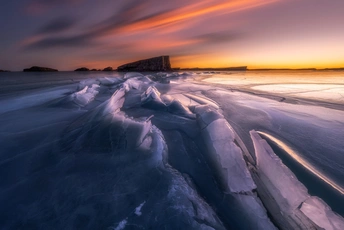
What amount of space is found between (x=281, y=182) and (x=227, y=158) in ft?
1.77

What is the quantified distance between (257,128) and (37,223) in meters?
3.16

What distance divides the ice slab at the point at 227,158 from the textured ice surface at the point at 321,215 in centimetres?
40

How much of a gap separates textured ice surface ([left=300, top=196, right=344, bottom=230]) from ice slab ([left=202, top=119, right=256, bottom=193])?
15.9 inches

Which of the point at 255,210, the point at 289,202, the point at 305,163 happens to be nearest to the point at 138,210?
the point at 255,210

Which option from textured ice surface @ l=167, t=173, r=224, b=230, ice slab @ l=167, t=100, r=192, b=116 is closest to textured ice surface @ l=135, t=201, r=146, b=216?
textured ice surface @ l=167, t=173, r=224, b=230

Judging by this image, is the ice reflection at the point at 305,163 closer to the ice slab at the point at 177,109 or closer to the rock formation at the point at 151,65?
the ice slab at the point at 177,109

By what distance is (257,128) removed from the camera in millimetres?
2980

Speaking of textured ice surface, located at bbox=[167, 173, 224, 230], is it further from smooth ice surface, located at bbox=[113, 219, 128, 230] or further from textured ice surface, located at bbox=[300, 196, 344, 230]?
textured ice surface, located at bbox=[300, 196, 344, 230]

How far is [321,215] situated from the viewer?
1.25 m

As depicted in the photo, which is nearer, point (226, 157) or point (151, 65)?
point (226, 157)

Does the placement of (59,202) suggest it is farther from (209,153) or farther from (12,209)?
(209,153)

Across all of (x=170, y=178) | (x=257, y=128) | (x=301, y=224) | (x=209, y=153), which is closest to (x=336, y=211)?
(x=301, y=224)

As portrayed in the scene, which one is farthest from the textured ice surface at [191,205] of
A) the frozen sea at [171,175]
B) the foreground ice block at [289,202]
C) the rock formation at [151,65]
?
the rock formation at [151,65]

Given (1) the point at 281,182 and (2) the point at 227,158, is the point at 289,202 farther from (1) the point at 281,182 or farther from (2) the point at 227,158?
(2) the point at 227,158
